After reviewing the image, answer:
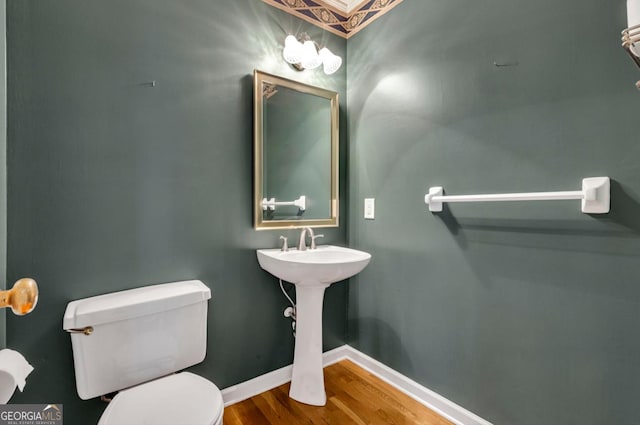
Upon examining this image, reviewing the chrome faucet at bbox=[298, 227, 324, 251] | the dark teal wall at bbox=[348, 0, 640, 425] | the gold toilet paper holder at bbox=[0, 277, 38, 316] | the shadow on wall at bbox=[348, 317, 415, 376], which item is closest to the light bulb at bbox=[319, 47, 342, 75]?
the dark teal wall at bbox=[348, 0, 640, 425]

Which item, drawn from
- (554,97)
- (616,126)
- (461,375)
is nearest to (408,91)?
(554,97)

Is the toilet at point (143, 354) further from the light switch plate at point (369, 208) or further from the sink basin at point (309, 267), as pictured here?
the light switch plate at point (369, 208)

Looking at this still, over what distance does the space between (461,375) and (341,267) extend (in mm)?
786

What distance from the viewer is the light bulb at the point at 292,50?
63.6 inches

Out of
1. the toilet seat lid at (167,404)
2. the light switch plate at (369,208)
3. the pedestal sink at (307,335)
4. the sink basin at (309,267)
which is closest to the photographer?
the toilet seat lid at (167,404)

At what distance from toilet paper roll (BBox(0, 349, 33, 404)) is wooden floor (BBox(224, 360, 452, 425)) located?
88cm

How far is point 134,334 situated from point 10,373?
35 centimetres

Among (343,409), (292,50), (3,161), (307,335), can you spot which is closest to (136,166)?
(3,161)

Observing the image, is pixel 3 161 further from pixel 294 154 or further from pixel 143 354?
pixel 294 154

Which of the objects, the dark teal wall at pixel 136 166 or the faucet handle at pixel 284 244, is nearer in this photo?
the dark teal wall at pixel 136 166

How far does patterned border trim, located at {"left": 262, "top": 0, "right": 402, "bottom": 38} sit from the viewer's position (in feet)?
5.66

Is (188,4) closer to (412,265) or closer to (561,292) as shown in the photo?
(412,265)

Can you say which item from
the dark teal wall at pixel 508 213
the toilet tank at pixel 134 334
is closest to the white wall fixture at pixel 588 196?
the dark teal wall at pixel 508 213

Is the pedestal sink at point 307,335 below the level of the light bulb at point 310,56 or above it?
below
